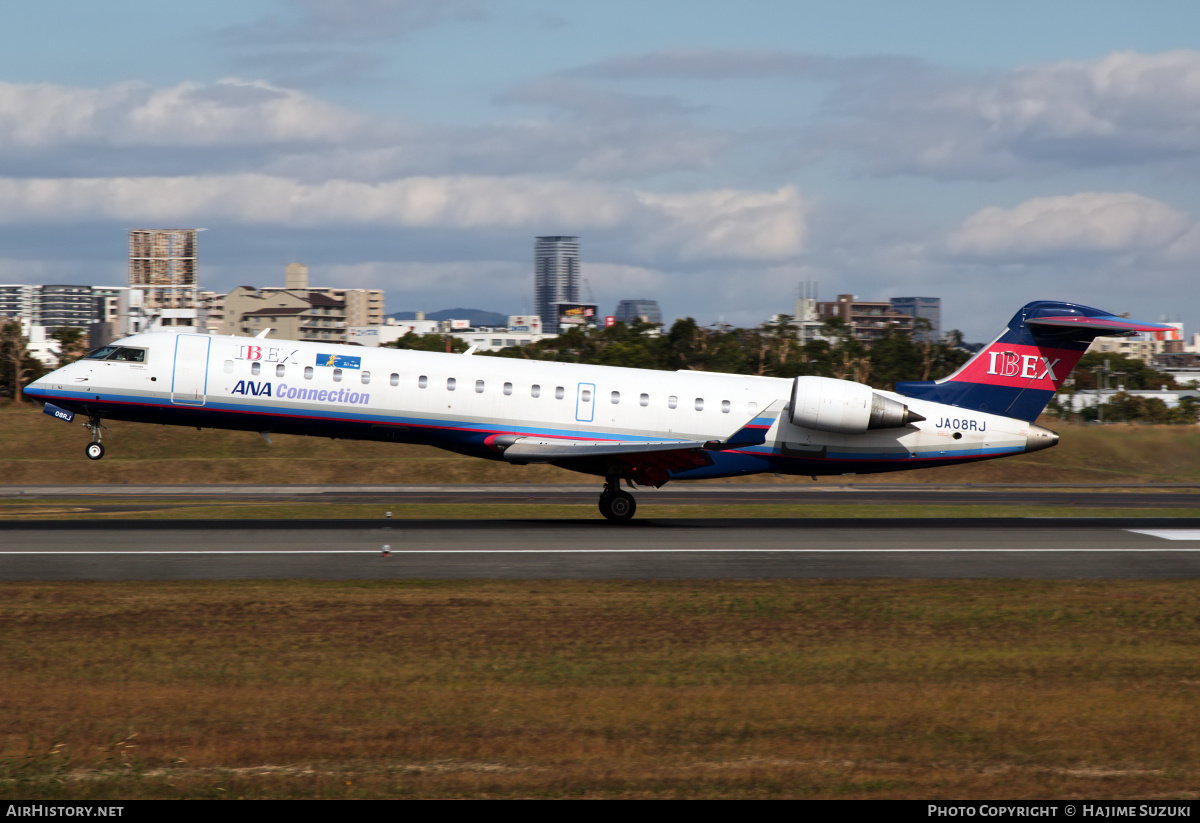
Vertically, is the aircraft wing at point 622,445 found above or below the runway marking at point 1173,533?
above

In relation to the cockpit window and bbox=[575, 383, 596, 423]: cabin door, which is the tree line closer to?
the cockpit window

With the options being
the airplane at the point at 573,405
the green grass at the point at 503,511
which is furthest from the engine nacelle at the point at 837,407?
the green grass at the point at 503,511

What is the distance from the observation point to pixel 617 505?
83.5ft

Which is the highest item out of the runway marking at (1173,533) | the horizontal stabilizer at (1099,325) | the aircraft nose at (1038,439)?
the horizontal stabilizer at (1099,325)

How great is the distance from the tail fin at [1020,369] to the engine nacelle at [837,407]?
1862 millimetres

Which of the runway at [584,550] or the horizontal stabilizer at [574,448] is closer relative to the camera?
the runway at [584,550]

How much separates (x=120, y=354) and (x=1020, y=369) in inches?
814

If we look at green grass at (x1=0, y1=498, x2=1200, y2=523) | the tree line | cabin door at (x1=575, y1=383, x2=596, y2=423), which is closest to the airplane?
cabin door at (x1=575, y1=383, x2=596, y2=423)

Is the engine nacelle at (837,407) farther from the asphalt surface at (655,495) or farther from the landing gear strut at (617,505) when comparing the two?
the asphalt surface at (655,495)

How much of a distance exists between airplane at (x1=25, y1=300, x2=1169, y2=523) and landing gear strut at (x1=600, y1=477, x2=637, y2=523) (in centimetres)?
3

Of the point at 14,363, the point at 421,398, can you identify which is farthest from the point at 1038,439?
the point at 14,363

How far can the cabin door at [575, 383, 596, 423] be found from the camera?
24719 millimetres

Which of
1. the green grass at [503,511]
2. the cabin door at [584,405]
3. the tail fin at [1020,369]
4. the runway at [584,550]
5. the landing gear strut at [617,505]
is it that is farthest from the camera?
the green grass at [503,511]

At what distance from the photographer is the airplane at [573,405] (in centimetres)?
2391
